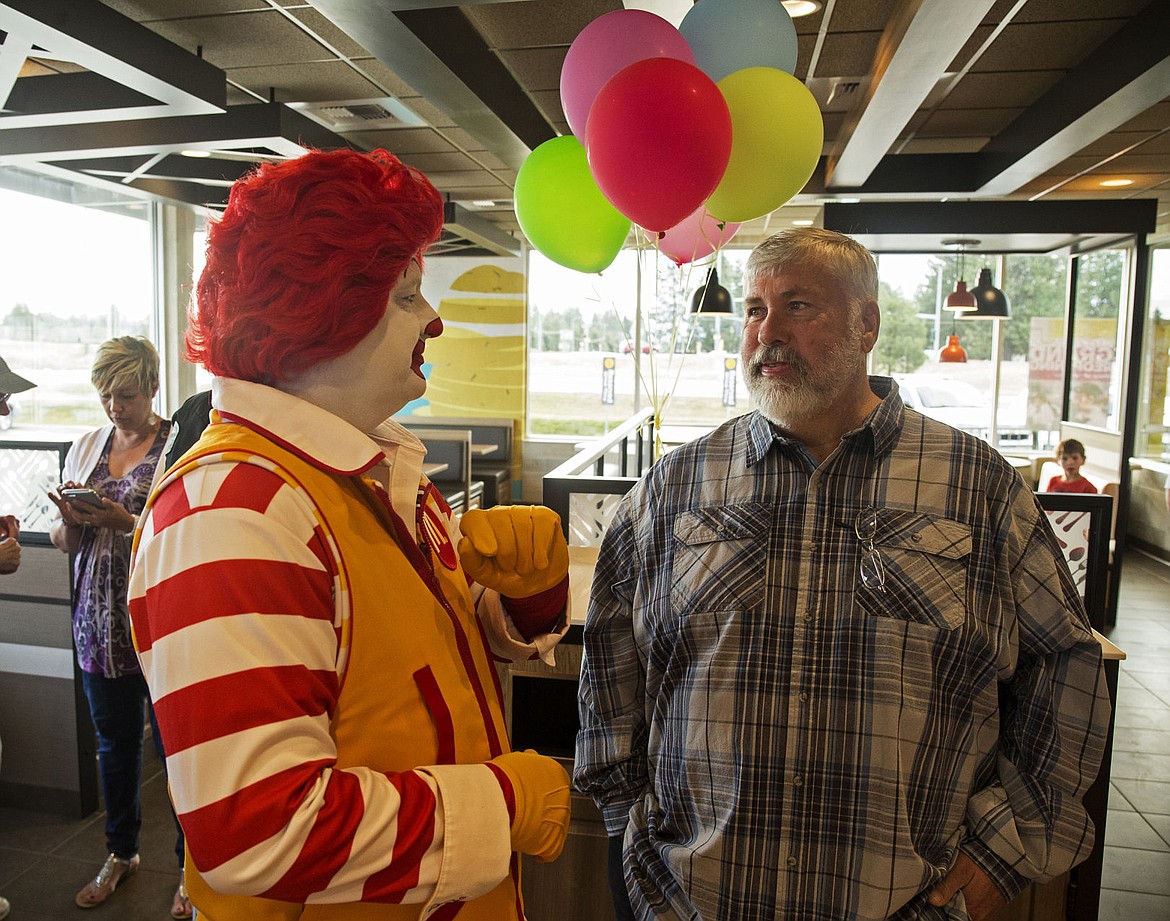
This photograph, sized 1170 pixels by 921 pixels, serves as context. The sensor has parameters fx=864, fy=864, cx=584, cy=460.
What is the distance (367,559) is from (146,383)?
2238 millimetres

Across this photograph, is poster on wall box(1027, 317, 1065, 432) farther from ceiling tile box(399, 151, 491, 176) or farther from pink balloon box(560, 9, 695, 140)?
pink balloon box(560, 9, 695, 140)

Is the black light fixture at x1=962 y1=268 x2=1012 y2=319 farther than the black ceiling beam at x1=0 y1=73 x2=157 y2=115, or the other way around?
the black light fixture at x1=962 y1=268 x2=1012 y2=319

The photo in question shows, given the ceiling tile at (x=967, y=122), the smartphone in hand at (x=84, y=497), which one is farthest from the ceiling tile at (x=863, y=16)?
the smartphone in hand at (x=84, y=497)

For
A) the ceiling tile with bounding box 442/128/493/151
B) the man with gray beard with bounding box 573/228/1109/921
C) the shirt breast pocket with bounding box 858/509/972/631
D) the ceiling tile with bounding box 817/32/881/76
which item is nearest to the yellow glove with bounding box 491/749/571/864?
the man with gray beard with bounding box 573/228/1109/921

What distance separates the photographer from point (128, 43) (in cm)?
338

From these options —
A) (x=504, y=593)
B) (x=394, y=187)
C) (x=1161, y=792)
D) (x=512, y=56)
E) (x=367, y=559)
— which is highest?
(x=512, y=56)

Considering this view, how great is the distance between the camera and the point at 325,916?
0.92 m

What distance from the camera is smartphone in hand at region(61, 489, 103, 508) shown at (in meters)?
2.55

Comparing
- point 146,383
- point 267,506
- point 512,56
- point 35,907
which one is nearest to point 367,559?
point 267,506

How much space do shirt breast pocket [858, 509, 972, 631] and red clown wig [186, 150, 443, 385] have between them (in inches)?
33.5

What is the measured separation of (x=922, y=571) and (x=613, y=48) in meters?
1.93

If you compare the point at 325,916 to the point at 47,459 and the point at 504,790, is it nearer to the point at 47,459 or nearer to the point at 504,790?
the point at 504,790

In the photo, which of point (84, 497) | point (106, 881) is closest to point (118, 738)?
point (106, 881)

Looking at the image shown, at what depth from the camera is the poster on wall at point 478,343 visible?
34.2 ft
